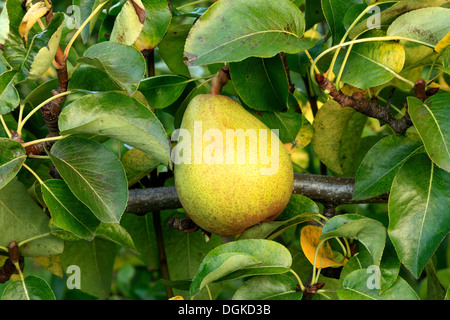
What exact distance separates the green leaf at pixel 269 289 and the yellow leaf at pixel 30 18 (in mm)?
480

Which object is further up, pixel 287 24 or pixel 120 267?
pixel 287 24

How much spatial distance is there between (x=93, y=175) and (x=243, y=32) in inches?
11.8

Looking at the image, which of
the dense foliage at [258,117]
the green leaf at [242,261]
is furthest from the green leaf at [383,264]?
the green leaf at [242,261]

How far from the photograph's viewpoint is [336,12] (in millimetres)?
849

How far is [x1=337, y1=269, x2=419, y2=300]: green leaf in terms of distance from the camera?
0.70m

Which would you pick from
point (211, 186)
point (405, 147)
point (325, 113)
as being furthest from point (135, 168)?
point (405, 147)

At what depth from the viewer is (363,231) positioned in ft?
2.42

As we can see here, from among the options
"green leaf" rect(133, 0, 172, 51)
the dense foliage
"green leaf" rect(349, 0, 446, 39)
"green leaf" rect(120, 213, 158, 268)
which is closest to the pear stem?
the dense foliage

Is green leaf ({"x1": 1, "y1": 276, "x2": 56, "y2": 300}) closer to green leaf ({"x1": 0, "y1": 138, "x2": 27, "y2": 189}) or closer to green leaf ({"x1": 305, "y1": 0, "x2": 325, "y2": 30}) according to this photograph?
green leaf ({"x1": 0, "y1": 138, "x2": 27, "y2": 189})

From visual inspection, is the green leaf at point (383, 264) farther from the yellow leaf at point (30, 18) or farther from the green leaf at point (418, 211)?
the yellow leaf at point (30, 18)

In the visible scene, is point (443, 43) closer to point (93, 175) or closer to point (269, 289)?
point (269, 289)

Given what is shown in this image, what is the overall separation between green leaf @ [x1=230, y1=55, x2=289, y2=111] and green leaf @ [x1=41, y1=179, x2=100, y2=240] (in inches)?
12.3

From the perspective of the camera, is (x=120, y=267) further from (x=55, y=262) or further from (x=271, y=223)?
(x=271, y=223)
